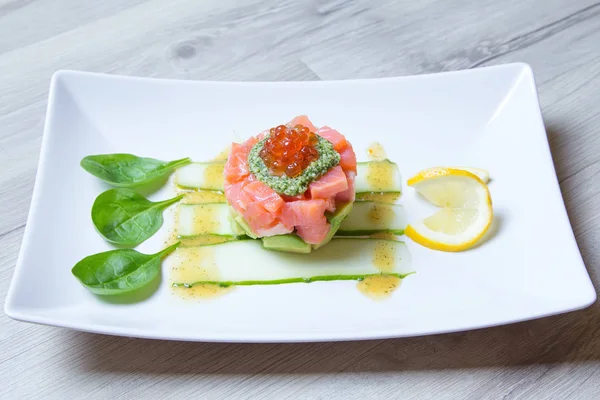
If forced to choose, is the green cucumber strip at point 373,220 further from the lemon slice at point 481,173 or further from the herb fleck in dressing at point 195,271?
the herb fleck in dressing at point 195,271

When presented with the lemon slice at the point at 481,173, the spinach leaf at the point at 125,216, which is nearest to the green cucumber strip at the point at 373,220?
the lemon slice at the point at 481,173

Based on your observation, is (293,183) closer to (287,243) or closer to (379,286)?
(287,243)

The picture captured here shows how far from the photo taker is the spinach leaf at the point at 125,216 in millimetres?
3008

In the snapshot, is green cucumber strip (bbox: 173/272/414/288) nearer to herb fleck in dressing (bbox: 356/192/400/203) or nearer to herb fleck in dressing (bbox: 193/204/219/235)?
herb fleck in dressing (bbox: 193/204/219/235)

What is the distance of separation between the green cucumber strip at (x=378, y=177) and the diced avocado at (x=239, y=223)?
0.65 metres

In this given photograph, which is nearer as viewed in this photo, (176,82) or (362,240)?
(362,240)

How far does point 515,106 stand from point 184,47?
2162mm

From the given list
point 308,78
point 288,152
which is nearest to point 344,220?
point 288,152

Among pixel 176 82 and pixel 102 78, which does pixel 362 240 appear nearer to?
pixel 176 82

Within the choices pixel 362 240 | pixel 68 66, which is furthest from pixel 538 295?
pixel 68 66

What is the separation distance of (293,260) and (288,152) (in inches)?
22.1

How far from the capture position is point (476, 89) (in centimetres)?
346

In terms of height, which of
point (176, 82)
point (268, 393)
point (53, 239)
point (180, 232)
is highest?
point (176, 82)

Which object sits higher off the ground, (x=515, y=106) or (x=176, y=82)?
(x=176, y=82)
